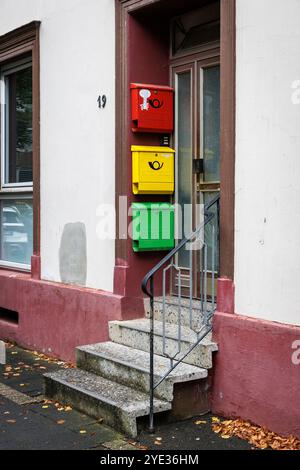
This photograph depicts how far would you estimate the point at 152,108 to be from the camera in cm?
→ 647

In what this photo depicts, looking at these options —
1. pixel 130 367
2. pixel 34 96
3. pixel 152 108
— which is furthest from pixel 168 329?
pixel 34 96

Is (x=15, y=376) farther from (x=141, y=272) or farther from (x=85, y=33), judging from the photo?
(x=85, y=33)

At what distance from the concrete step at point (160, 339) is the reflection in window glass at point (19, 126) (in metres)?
3.03

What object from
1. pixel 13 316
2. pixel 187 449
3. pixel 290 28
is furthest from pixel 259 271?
pixel 13 316

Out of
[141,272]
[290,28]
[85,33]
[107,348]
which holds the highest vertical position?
[85,33]

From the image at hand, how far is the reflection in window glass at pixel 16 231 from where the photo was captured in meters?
8.63

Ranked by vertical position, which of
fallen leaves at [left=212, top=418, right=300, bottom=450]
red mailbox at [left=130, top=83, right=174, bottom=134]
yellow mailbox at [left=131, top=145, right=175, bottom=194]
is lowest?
fallen leaves at [left=212, top=418, right=300, bottom=450]

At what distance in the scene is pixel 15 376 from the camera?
22.4ft

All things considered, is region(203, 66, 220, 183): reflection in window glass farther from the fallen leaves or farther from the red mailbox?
the fallen leaves

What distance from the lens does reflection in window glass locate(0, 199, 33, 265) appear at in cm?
863

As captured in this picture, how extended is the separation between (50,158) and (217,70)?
2463mm

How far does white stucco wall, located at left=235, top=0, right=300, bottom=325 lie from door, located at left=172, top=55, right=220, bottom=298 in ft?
2.89

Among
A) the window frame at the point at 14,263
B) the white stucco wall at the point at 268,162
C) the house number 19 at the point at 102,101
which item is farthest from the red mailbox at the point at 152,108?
the window frame at the point at 14,263

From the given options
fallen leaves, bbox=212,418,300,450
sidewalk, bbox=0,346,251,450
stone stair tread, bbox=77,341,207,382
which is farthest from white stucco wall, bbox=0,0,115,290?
fallen leaves, bbox=212,418,300,450
